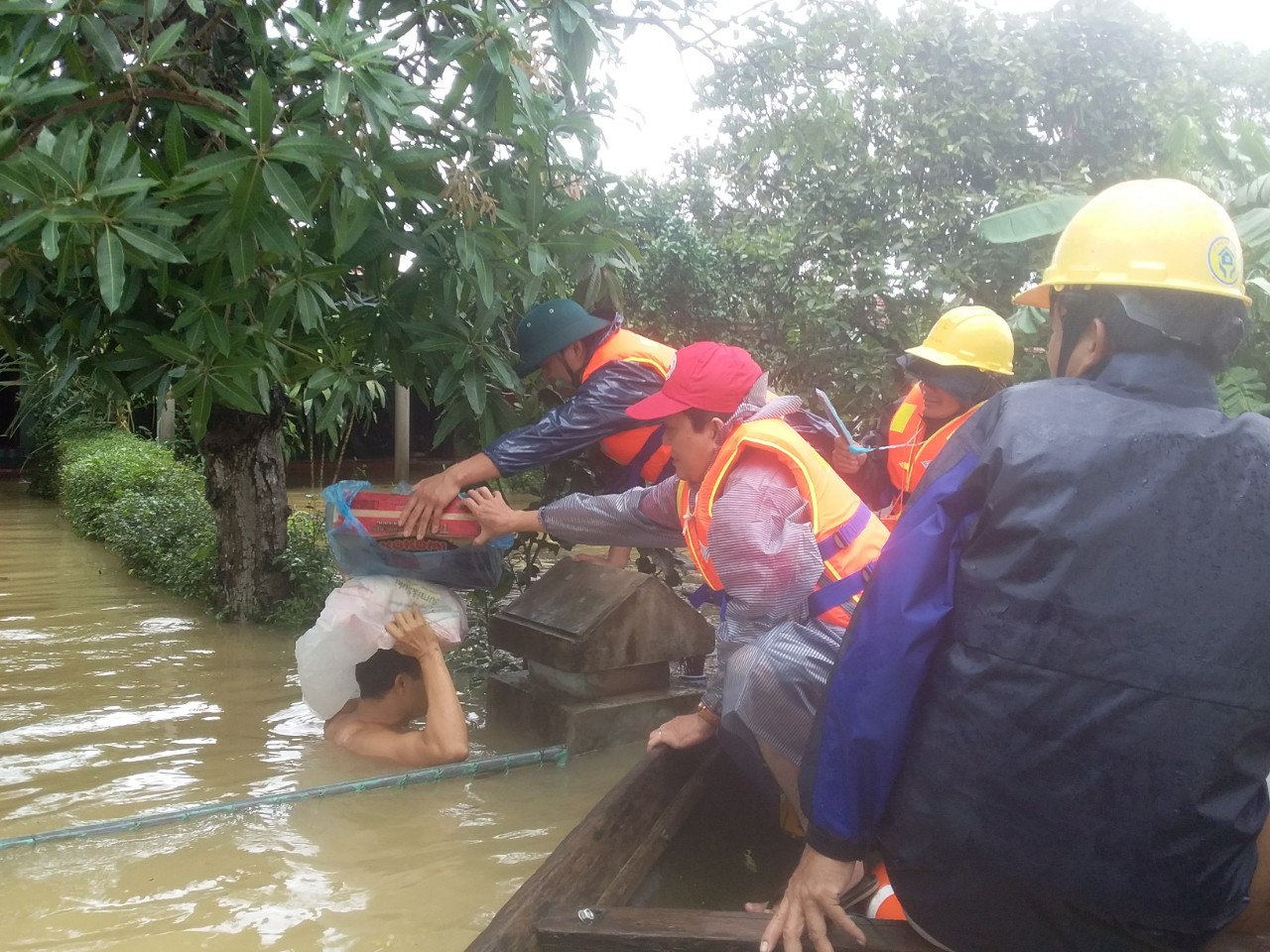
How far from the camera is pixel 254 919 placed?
284 centimetres

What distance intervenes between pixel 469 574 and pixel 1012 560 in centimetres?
251

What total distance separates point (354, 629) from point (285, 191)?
1.44 metres

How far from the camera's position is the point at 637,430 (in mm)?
4125

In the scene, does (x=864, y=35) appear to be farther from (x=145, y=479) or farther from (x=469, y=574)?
(x=145, y=479)

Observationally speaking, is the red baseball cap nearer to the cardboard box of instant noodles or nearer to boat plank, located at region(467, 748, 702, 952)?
boat plank, located at region(467, 748, 702, 952)

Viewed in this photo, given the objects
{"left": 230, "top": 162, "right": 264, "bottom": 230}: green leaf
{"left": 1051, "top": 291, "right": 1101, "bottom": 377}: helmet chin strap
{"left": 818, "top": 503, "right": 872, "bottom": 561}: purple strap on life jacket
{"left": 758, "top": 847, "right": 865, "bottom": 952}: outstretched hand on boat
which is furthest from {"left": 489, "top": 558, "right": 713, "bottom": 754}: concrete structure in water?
{"left": 1051, "top": 291, "right": 1101, "bottom": 377}: helmet chin strap

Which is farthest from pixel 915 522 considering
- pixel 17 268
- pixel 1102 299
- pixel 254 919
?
pixel 17 268

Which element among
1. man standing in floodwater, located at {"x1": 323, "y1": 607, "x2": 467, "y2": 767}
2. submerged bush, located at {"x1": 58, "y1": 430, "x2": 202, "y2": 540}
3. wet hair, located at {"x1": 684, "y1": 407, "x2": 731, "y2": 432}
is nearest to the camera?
wet hair, located at {"x1": 684, "y1": 407, "x2": 731, "y2": 432}

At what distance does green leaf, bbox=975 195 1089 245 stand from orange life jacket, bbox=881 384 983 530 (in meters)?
0.65

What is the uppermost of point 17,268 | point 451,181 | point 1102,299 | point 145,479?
point 451,181

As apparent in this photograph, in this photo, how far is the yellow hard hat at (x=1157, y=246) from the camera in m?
1.63

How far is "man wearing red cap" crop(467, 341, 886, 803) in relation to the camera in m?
2.54

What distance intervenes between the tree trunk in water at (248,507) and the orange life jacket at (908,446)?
11.3 feet

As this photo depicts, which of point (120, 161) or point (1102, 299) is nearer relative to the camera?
point (1102, 299)
